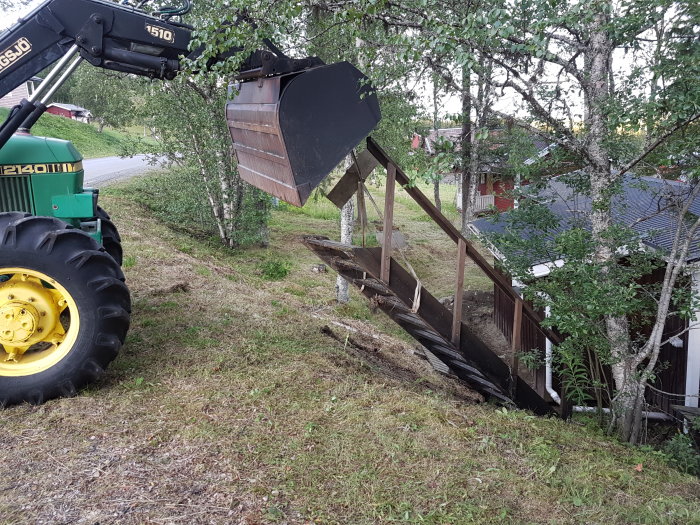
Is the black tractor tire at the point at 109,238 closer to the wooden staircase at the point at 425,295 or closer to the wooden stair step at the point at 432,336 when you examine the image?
the wooden staircase at the point at 425,295

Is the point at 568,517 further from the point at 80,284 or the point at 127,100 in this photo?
the point at 127,100

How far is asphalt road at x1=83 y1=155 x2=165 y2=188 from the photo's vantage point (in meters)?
18.4

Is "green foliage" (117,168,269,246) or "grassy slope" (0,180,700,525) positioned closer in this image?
"grassy slope" (0,180,700,525)

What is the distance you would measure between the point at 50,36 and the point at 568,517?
215 inches

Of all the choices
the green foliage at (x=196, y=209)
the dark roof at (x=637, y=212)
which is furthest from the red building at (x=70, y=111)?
the dark roof at (x=637, y=212)

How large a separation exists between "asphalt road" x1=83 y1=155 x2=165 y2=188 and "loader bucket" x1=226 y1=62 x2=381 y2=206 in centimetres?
1263

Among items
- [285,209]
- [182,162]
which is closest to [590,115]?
[182,162]

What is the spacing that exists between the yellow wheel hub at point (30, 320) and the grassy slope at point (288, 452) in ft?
1.29

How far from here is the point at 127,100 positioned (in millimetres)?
13070

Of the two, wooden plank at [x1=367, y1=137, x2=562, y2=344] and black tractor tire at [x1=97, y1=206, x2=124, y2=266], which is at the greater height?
wooden plank at [x1=367, y1=137, x2=562, y2=344]

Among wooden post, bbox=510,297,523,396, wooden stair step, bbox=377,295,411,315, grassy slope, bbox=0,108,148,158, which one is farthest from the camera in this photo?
grassy slope, bbox=0,108,148,158

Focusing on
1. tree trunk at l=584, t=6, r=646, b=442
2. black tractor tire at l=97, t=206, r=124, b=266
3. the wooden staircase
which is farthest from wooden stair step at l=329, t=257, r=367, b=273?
black tractor tire at l=97, t=206, r=124, b=266

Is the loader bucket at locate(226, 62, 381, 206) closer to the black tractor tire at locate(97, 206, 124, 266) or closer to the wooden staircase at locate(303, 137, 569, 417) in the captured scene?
the wooden staircase at locate(303, 137, 569, 417)

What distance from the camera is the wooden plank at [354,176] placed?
5.43 metres
